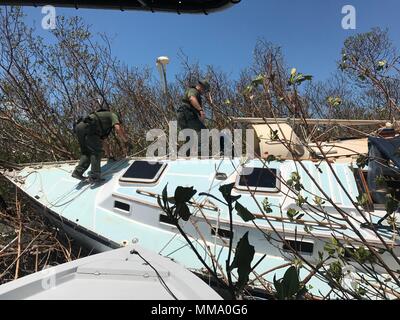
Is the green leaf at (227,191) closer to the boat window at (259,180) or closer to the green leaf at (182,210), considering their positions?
the green leaf at (182,210)

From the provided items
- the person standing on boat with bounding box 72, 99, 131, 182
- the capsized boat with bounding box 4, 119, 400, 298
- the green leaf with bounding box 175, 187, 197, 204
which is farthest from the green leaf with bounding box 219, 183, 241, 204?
the person standing on boat with bounding box 72, 99, 131, 182

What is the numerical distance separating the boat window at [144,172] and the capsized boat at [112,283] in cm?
262

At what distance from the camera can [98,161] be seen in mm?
5578

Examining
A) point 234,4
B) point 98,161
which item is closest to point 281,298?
point 234,4

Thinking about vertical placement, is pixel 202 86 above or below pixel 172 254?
above

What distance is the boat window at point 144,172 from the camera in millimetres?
5016

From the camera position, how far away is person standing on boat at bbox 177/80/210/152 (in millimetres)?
6031

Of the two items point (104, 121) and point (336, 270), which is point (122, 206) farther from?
point (336, 270)

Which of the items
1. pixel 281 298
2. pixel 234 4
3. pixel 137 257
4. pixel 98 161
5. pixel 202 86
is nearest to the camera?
pixel 281 298

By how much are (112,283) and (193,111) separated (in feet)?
14.2

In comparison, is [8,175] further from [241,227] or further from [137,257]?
[137,257]

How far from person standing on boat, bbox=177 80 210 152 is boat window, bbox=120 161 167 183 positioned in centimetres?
106

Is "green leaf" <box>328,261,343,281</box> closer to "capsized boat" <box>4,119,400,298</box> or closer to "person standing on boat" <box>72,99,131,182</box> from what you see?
"capsized boat" <box>4,119,400,298</box>

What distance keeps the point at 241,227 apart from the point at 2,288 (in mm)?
2472
